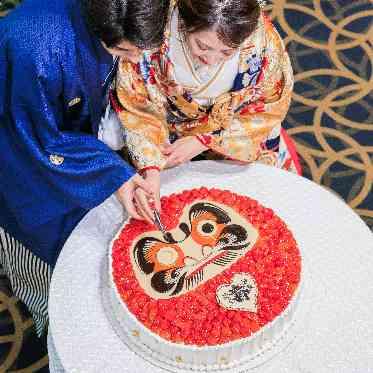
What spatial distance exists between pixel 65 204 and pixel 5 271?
74 centimetres

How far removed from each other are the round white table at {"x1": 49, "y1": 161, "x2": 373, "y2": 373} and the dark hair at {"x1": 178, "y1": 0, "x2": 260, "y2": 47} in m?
0.43

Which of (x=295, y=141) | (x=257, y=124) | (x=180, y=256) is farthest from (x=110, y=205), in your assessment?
(x=295, y=141)

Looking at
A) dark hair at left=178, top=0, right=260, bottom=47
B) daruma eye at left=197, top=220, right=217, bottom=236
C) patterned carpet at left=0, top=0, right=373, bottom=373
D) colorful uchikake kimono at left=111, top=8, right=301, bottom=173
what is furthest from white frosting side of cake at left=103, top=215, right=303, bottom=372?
patterned carpet at left=0, top=0, right=373, bottom=373

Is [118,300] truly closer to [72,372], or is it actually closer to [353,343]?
[72,372]

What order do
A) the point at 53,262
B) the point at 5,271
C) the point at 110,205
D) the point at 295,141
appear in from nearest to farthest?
the point at 110,205 → the point at 53,262 → the point at 5,271 → the point at 295,141

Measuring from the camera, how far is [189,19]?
1.69 meters

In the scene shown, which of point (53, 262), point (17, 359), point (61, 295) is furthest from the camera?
point (17, 359)

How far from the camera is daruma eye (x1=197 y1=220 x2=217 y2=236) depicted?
1.77 m

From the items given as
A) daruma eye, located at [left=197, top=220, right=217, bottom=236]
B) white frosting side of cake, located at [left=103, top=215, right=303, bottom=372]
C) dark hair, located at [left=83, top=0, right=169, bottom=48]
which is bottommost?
white frosting side of cake, located at [left=103, top=215, right=303, bottom=372]

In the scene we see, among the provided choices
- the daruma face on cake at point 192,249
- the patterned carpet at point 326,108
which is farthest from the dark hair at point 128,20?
the patterned carpet at point 326,108

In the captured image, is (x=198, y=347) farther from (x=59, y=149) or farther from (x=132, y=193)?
(x=59, y=149)

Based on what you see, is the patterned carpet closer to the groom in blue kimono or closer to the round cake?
the groom in blue kimono

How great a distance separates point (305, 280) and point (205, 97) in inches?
22.1

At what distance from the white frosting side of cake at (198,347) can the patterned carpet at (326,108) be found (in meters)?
0.85
